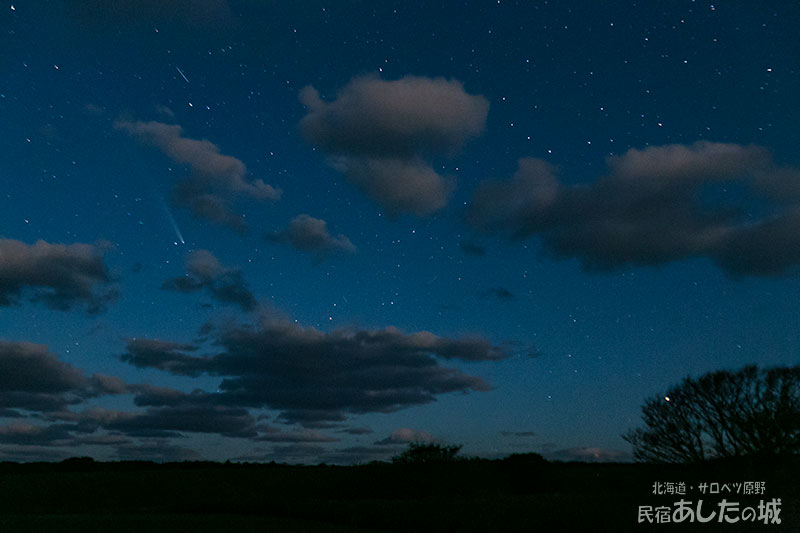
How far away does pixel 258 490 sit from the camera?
137ft

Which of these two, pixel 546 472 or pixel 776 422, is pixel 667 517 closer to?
pixel 776 422

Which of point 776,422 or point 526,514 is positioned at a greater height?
point 776,422

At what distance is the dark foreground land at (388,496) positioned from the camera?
1658 centimetres

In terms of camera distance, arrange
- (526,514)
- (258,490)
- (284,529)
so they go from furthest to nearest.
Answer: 1. (258,490)
2. (526,514)
3. (284,529)

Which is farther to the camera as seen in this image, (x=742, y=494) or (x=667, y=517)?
(x=742, y=494)

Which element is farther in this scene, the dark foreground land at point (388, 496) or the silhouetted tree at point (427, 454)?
the silhouetted tree at point (427, 454)

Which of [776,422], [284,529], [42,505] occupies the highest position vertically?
[776,422]

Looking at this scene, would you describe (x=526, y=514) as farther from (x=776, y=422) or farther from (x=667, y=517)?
(x=776, y=422)

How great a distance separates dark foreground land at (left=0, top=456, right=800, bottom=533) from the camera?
653 inches

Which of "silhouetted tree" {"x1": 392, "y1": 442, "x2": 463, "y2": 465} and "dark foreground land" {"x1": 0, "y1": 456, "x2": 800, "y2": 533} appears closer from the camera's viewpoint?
"dark foreground land" {"x1": 0, "y1": 456, "x2": 800, "y2": 533}

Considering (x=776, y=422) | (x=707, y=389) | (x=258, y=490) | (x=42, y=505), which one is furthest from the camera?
(x=258, y=490)

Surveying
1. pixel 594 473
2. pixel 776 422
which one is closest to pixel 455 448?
pixel 594 473

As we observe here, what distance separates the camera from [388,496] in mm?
40500

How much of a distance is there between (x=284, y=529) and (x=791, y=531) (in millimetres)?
12128
